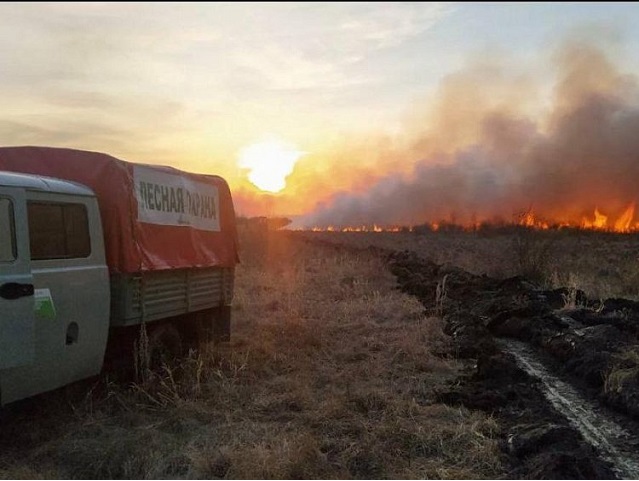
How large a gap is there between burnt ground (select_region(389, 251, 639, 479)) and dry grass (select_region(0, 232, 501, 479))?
0.34 metres

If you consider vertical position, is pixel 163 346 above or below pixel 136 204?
below

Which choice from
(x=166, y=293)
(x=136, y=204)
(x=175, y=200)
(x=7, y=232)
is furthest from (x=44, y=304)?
(x=175, y=200)

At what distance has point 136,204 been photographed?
740 cm

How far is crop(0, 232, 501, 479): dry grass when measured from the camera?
5.43m

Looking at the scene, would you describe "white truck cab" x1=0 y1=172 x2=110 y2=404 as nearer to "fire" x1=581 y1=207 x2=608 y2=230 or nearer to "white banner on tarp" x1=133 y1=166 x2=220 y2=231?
"white banner on tarp" x1=133 y1=166 x2=220 y2=231

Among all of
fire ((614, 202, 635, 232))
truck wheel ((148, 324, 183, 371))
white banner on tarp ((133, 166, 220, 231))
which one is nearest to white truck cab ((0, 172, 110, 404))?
white banner on tarp ((133, 166, 220, 231))

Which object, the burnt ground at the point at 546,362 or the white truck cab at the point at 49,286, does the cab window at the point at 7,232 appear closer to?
the white truck cab at the point at 49,286

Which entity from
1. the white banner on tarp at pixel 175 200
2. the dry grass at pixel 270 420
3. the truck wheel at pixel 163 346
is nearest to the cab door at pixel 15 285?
the dry grass at pixel 270 420

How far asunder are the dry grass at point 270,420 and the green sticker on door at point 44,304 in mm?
1171

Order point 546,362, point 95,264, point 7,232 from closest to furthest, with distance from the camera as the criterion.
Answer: point 7,232, point 95,264, point 546,362

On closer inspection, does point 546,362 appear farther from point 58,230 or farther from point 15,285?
point 15,285

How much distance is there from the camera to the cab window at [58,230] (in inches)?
232

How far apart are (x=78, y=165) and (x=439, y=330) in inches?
274

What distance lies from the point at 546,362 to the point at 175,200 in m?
5.58
